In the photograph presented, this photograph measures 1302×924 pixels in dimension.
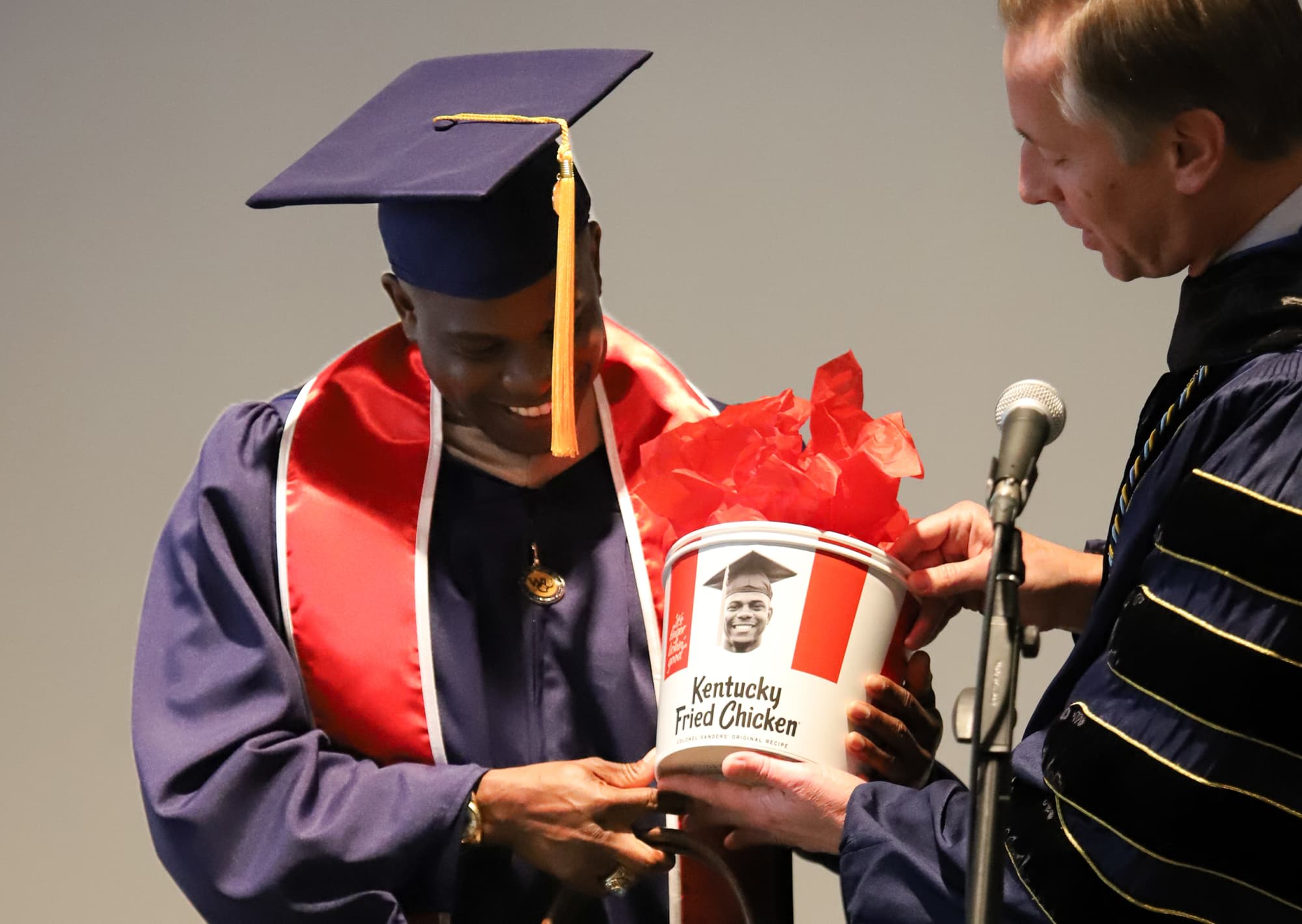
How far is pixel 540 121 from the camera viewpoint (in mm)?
2521

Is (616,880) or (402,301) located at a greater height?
(402,301)

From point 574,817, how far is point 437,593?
45 centimetres

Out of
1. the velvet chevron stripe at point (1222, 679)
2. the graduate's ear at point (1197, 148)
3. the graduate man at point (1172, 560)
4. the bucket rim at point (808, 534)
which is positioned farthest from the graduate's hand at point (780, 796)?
the graduate's ear at point (1197, 148)

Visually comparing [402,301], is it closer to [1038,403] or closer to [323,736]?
[323,736]

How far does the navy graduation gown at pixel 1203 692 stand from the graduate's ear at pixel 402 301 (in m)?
1.21

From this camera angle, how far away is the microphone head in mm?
1757

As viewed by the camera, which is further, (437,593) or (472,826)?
(437,593)

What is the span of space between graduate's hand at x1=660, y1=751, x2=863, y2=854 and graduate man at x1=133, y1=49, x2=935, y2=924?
0.62ft

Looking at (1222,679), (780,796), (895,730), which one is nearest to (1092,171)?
(1222,679)

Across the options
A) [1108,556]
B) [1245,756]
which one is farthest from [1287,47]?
[1245,756]

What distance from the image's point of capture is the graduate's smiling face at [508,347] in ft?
8.32

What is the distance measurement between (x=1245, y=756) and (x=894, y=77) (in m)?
2.33

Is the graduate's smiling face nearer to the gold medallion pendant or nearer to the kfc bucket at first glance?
the gold medallion pendant

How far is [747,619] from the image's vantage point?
2.07 meters
